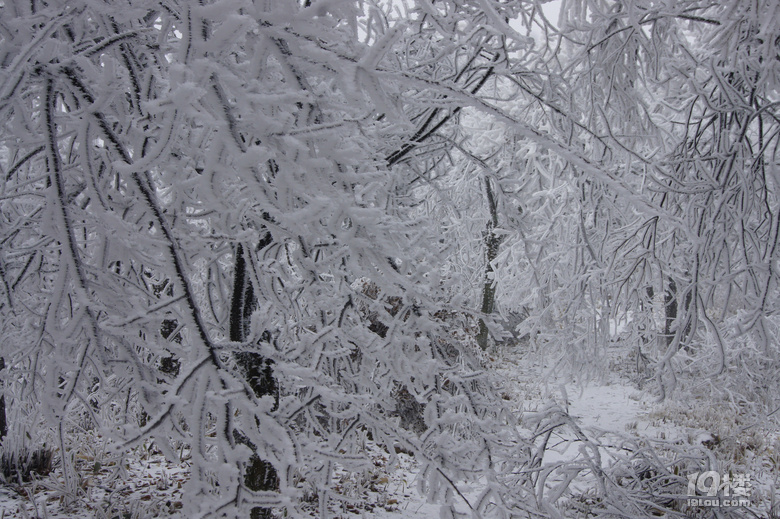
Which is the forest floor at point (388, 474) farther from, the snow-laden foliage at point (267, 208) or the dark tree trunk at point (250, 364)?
the dark tree trunk at point (250, 364)

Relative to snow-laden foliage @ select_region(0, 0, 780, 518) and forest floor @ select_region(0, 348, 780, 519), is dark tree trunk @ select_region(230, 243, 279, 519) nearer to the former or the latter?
snow-laden foliage @ select_region(0, 0, 780, 518)

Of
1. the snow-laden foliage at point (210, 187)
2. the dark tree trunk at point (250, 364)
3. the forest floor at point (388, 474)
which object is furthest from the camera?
the forest floor at point (388, 474)

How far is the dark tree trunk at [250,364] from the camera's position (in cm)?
228

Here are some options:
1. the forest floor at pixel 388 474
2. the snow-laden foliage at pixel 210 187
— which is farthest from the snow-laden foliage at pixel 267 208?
the forest floor at pixel 388 474

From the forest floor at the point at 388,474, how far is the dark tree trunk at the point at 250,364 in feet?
1.62

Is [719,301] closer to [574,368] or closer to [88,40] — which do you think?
[574,368]

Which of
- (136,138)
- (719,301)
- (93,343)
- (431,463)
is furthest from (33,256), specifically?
(719,301)

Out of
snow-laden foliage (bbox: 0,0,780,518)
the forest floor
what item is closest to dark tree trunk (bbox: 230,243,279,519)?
snow-laden foliage (bbox: 0,0,780,518)

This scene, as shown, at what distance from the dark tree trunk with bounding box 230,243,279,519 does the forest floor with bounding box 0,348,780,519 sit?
495 millimetres

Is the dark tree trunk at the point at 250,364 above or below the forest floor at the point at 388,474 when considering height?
above

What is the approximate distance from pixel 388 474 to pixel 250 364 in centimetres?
330

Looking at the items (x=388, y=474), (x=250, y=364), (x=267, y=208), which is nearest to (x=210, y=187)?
(x=267, y=208)

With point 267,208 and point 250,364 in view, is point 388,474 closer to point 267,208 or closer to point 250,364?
point 250,364

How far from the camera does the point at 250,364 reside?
233 cm
